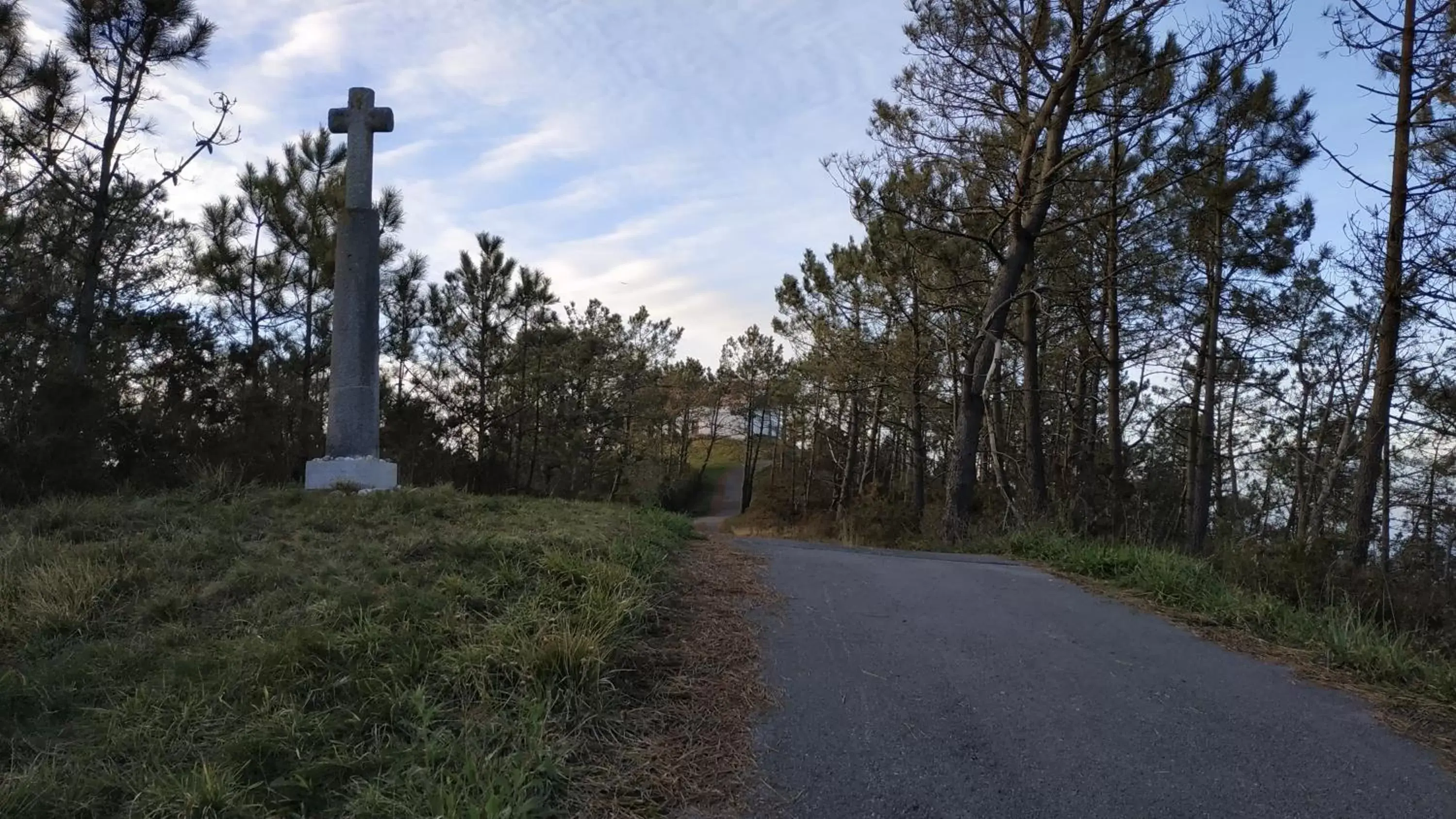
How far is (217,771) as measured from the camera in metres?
2.99

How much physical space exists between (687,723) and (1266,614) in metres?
4.22

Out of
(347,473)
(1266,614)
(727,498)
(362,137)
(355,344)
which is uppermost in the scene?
(362,137)

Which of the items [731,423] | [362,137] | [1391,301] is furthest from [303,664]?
[731,423]

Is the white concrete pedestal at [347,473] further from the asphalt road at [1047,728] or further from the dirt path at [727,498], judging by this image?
the dirt path at [727,498]

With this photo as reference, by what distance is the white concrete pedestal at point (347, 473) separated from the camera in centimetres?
888

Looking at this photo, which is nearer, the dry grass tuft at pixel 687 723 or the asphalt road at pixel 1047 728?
the dry grass tuft at pixel 687 723

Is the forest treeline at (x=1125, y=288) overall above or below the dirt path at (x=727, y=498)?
above

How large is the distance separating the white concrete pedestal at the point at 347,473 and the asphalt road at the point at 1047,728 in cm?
528

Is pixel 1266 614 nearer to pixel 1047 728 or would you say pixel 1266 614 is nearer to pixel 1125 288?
pixel 1047 728

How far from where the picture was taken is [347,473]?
29.5 feet

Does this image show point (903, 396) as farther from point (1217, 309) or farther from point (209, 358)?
point (209, 358)

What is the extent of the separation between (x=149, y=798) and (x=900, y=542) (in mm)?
13007

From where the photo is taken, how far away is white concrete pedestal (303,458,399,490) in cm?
888

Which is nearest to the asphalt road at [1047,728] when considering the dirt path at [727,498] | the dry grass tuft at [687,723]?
the dry grass tuft at [687,723]
